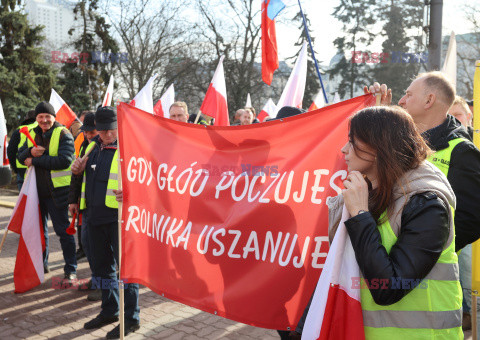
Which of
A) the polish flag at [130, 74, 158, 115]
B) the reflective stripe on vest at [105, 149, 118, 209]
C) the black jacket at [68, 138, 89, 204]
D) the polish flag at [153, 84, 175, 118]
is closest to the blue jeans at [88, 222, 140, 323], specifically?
the reflective stripe on vest at [105, 149, 118, 209]

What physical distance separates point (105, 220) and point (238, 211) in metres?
1.93

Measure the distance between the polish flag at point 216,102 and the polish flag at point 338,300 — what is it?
5.41 metres

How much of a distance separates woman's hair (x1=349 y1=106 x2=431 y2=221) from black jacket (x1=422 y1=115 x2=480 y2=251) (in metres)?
0.99

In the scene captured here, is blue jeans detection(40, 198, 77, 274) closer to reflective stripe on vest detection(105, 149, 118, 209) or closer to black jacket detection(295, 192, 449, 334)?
reflective stripe on vest detection(105, 149, 118, 209)

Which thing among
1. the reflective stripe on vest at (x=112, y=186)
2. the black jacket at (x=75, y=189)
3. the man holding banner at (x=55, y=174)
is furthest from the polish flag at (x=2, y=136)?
the reflective stripe on vest at (x=112, y=186)

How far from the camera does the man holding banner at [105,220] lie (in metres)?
4.45

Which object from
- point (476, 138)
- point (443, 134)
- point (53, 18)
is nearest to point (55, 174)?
point (443, 134)

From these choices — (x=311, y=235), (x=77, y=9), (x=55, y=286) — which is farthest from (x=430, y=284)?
(x=77, y=9)

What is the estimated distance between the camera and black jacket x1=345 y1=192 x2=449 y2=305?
1.67m

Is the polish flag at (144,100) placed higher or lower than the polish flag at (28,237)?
higher

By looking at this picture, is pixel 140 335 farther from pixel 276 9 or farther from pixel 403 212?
pixel 276 9

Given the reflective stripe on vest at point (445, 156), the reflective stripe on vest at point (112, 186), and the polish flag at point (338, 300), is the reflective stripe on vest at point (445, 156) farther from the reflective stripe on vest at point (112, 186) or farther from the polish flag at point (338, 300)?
the reflective stripe on vest at point (112, 186)

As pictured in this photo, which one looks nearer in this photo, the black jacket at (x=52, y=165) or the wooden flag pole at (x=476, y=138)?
the wooden flag pole at (x=476, y=138)

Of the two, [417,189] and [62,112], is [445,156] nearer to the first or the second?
[417,189]
